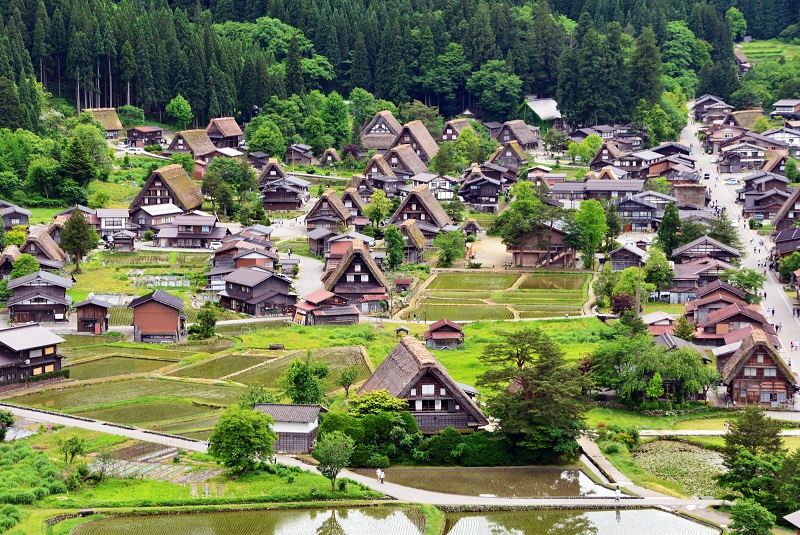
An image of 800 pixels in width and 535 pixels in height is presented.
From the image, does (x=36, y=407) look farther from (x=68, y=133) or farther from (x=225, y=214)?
(x=68, y=133)

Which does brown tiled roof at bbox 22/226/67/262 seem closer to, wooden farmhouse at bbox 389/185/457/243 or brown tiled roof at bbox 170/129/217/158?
wooden farmhouse at bbox 389/185/457/243

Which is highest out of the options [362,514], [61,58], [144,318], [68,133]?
[61,58]

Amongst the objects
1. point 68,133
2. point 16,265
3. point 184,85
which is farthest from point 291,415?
point 184,85

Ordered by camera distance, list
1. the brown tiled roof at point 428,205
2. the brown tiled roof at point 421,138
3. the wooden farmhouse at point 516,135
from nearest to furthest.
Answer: the brown tiled roof at point 428,205
the brown tiled roof at point 421,138
the wooden farmhouse at point 516,135

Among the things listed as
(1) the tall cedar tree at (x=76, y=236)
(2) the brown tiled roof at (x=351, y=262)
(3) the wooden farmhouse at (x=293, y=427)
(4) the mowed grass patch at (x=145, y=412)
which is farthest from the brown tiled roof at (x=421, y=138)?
(3) the wooden farmhouse at (x=293, y=427)

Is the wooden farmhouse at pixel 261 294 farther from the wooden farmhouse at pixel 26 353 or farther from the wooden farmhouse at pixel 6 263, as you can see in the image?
the wooden farmhouse at pixel 26 353

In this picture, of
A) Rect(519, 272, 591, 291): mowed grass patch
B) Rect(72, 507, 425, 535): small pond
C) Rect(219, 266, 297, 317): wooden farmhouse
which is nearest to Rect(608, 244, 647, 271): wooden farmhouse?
Rect(519, 272, 591, 291): mowed grass patch

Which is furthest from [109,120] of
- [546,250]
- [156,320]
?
[156,320]
